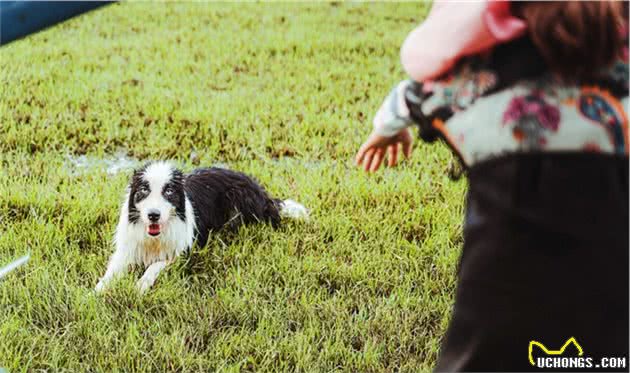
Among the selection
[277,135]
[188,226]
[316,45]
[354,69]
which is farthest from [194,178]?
[316,45]

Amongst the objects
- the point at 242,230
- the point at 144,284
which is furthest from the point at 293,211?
the point at 144,284

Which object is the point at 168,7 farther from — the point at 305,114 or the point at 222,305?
the point at 222,305

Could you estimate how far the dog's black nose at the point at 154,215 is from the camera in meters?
2.79

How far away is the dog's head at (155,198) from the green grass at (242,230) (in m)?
0.17

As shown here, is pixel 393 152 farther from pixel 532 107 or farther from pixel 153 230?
pixel 153 230

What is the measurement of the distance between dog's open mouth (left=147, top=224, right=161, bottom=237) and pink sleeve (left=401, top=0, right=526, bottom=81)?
1617 mm

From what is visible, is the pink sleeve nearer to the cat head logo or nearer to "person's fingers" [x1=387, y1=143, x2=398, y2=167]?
"person's fingers" [x1=387, y1=143, x2=398, y2=167]

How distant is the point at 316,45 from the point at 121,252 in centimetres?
346

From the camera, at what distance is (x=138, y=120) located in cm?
429

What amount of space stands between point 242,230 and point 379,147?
156 centimetres

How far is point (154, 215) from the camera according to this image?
2.79m

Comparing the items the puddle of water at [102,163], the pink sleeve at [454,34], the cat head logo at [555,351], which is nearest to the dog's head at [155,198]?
the puddle of water at [102,163]

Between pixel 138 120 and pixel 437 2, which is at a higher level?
pixel 437 2

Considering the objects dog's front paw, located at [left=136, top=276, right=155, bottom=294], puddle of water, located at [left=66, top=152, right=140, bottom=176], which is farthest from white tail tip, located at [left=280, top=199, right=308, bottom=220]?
puddle of water, located at [left=66, top=152, right=140, bottom=176]
